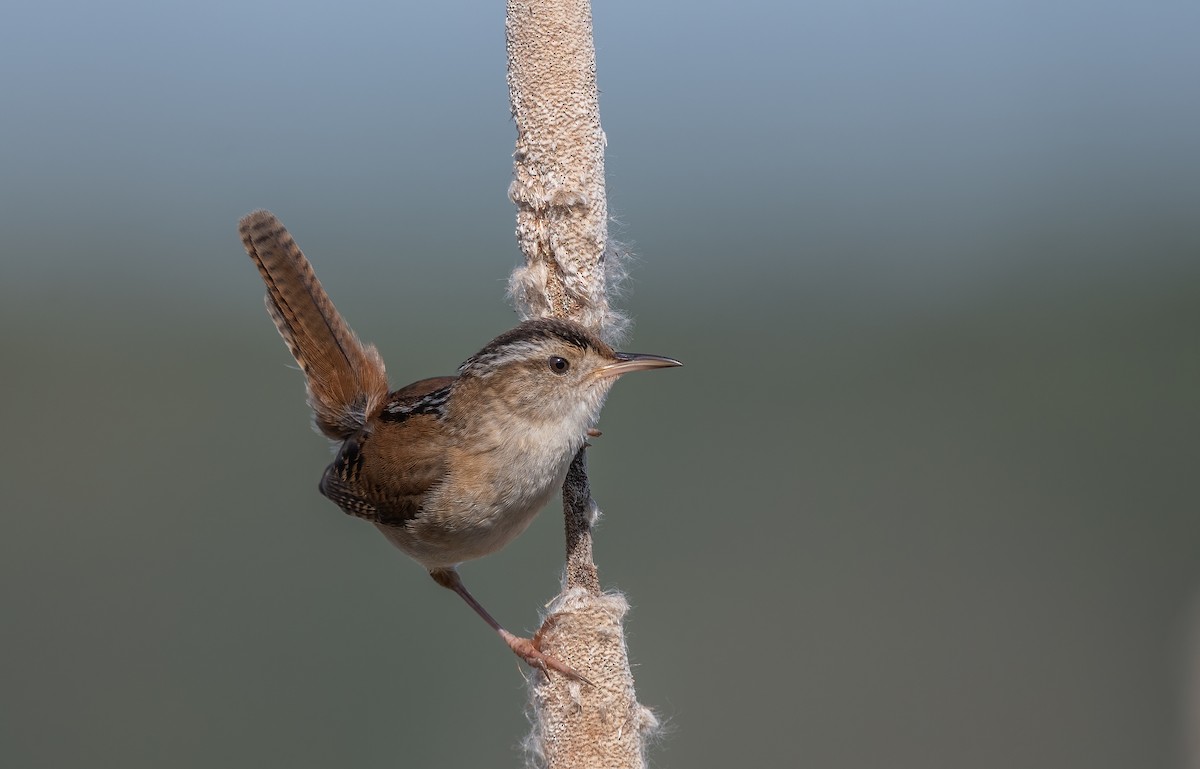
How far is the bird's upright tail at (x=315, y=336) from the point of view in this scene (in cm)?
294

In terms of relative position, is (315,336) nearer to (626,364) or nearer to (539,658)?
(626,364)

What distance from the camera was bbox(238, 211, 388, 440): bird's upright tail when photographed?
9.64 feet

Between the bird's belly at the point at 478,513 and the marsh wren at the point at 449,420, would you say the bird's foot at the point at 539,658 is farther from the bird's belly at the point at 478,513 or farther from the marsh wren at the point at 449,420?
the bird's belly at the point at 478,513

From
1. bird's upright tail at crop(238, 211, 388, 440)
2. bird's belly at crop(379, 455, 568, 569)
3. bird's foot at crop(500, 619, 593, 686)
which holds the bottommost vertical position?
bird's foot at crop(500, 619, 593, 686)

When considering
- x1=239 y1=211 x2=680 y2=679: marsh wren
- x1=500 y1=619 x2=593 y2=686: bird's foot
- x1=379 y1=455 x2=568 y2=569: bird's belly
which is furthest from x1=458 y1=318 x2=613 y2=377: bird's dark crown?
x1=500 y1=619 x2=593 y2=686: bird's foot

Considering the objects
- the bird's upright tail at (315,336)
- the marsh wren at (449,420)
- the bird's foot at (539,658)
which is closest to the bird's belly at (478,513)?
the marsh wren at (449,420)

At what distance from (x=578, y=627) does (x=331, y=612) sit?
5939mm

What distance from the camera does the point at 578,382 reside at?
2506 mm

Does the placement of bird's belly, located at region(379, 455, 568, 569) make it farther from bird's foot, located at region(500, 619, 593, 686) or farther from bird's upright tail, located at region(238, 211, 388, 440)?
bird's upright tail, located at region(238, 211, 388, 440)

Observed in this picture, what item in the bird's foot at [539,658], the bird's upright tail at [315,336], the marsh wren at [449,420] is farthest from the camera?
the bird's upright tail at [315,336]

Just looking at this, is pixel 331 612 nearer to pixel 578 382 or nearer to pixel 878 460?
pixel 578 382

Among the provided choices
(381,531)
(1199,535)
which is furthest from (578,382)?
(1199,535)

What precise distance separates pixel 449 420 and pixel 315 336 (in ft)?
1.93

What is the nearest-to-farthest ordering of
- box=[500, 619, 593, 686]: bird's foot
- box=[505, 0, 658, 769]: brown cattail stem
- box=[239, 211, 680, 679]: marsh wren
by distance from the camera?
box=[505, 0, 658, 769]: brown cattail stem
box=[500, 619, 593, 686]: bird's foot
box=[239, 211, 680, 679]: marsh wren
